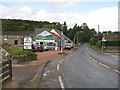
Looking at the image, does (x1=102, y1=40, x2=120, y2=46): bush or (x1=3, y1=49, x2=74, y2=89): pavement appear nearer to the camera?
(x1=3, y1=49, x2=74, y2=89): pavement

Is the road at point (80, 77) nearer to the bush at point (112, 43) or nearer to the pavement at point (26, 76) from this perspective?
the pavement at point (26, 76)

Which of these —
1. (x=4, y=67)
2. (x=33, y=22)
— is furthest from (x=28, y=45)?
(x=33, y=22)

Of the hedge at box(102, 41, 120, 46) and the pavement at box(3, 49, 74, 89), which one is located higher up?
the hedge at box(102, 41, 120, 46)

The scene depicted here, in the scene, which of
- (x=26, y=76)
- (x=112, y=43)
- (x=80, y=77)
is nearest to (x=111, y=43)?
(x=112, y=43)

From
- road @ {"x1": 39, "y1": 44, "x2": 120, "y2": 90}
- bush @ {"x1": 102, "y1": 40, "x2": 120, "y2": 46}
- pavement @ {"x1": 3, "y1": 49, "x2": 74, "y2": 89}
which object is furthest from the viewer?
bush @ {"x1": 102, "y1": 40, "x2": 120, "y2": 46}

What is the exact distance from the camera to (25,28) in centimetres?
14838

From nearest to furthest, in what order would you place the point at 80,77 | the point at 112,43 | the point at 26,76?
1. the point at 26,76
2. the point at 80,77
3. the point at 112,43

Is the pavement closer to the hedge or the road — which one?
the road

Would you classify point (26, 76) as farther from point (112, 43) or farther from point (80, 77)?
point (112, 43)

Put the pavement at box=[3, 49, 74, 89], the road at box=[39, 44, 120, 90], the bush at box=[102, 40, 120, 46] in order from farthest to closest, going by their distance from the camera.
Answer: the bush at box=[102, 40, 120, 46]
the road at box=[39, 44, 120, 90]
the pavement at box=[3, 49, 74, 89]

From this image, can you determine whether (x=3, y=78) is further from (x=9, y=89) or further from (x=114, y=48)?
(x=114, y=48)

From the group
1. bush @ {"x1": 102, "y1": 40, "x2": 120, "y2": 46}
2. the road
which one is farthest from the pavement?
bush @ {"x1": 102, "y1": 40, "x2": 120, "y2": 46}

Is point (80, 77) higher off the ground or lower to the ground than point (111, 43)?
lower

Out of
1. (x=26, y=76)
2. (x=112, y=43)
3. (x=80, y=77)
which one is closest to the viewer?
(x=26, y=76)
